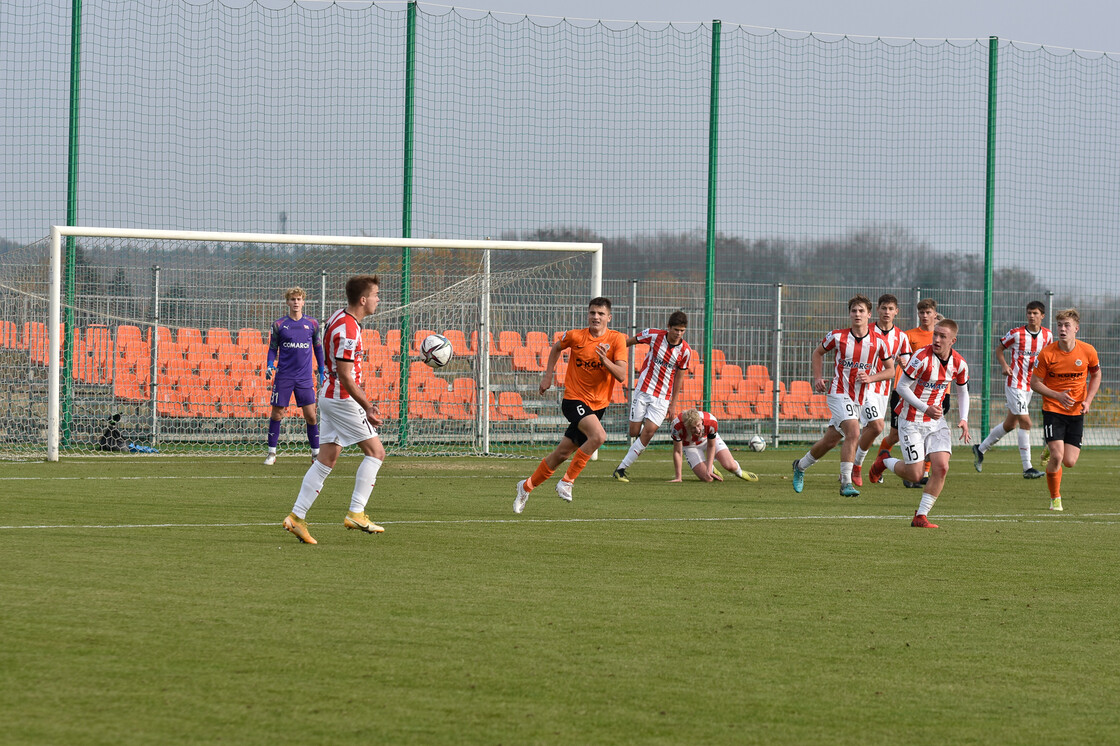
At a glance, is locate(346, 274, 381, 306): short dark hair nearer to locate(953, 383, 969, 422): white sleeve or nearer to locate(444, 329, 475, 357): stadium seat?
locate(953, 383, 969, 422): white sleeve

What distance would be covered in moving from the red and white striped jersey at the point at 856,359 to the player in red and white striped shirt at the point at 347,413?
6303mm

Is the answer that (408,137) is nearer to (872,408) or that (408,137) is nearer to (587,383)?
(587,383)

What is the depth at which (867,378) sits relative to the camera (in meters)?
12.7

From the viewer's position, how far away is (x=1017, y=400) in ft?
53.1

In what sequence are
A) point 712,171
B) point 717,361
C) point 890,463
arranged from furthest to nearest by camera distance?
point 712,171 → point 717,361 → point 890,463

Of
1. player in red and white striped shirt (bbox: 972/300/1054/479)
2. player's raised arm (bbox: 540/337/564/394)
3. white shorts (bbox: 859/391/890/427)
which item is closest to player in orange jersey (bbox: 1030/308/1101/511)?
white shorts (bbox: 859/391/890/427)

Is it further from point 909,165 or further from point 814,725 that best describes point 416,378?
point 814,725

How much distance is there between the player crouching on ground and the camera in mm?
13945

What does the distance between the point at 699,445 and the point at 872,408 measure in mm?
2090

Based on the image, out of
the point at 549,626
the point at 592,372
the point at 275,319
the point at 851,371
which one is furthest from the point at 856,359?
the point at 275,319

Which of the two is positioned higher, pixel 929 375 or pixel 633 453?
pixel 929 375

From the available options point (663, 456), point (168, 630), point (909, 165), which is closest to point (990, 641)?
point (168, 630)

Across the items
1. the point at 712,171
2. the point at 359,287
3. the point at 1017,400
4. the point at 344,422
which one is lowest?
the point at 344,422

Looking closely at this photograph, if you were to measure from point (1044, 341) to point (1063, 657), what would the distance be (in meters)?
12.0
